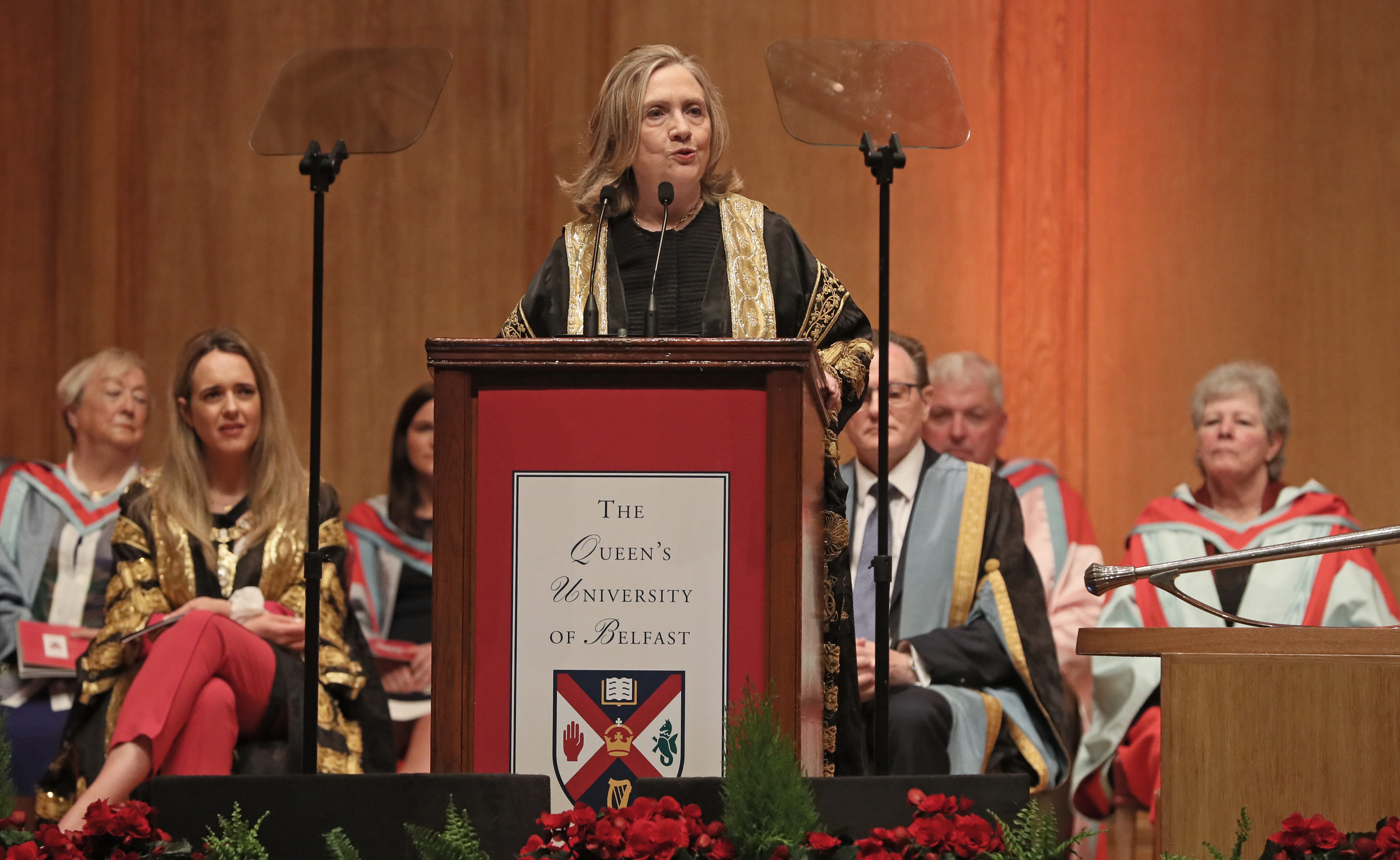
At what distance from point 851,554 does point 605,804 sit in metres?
2.26

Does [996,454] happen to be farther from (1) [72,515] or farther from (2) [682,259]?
(1) [72,515]

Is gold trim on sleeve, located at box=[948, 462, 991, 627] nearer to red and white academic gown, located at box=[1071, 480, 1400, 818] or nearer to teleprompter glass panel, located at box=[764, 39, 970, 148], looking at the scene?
red and white academic gown, located at box=[1071, 480, 1400, 818]

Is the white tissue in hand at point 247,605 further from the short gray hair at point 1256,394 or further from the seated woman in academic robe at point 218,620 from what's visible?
the short gray hair at point 1256,394

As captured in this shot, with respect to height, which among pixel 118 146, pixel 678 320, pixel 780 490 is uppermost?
pixel 118 146

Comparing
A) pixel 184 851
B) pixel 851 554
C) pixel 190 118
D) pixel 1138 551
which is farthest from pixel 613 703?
pixel 190 118

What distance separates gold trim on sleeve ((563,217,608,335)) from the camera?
9.62 ft

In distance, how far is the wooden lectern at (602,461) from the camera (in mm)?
2217

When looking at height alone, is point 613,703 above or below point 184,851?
above

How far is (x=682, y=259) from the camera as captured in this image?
2980mm

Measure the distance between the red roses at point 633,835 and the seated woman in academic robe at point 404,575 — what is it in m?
3.07

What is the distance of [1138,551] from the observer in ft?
15.8

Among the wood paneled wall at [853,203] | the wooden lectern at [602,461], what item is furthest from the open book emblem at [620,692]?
the wood paneled wall at [853,203]

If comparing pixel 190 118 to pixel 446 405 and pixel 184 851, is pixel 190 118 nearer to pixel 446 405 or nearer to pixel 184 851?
pixel 446 405

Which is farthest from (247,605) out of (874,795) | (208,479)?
(874,795)
